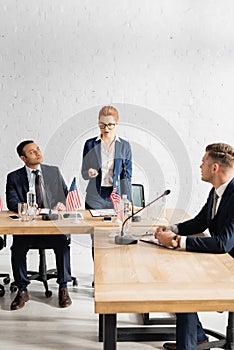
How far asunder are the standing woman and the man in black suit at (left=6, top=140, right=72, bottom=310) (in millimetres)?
290

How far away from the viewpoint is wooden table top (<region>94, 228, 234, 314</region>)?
8.53 ft

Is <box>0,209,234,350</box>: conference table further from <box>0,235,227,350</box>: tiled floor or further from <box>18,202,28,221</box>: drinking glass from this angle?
<box>18,202,28,221</box>: drinking glass

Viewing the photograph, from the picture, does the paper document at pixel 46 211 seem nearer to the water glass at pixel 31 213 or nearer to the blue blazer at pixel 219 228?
the water glass at pixel 31 213

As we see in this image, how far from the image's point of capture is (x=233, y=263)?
3168 mm

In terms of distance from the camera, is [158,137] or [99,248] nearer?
[99,248]

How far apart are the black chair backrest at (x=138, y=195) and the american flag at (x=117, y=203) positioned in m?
0.54

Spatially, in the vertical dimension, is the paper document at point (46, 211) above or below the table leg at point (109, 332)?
above

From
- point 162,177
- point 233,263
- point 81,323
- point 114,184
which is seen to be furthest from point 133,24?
point 233,263

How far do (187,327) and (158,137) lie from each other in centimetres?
332

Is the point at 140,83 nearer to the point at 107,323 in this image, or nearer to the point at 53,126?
the point at 53,126

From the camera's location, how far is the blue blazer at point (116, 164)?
4.88 m

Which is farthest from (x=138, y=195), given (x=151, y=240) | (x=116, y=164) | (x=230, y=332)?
(x=230, y=332)

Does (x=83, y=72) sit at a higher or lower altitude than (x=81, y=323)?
higher

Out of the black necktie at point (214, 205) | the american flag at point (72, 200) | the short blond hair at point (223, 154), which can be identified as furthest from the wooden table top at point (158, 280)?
the american flag at point (72, 200)
